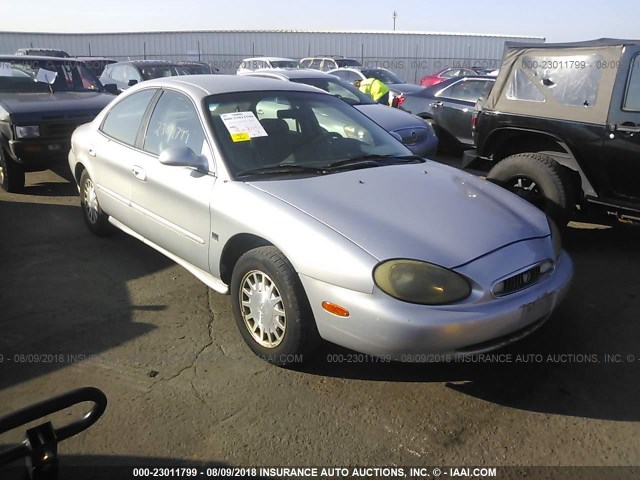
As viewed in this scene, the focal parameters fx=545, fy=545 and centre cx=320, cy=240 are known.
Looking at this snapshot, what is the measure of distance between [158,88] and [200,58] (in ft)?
103

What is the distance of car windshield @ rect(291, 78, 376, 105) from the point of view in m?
8.89

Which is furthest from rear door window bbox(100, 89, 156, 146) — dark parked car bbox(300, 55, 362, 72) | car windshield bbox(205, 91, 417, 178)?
dark parked car bbox(300, 55, 362, 72)

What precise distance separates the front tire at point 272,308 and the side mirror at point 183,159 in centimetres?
73

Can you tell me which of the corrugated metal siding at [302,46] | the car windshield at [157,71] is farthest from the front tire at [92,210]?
the corrugated metal siding at [302,46]

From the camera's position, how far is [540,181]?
4781 millimetres

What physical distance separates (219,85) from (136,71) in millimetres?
9964

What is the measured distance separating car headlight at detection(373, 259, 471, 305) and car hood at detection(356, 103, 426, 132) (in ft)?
16.7

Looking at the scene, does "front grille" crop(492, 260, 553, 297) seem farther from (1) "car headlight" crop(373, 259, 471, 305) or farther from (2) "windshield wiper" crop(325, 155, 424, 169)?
(2) "windshield wiper" crop(325, 155, 424, 169)

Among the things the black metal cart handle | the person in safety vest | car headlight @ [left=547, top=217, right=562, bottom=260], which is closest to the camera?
the black metal cart handle

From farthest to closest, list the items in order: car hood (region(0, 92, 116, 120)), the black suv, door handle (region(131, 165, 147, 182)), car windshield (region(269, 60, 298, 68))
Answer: car windshield (region(269, 60, 298, 68)) → car hood (region(0, 92, 116, 120)) → the black suv → door handle (region(131, 165, 147, 182))

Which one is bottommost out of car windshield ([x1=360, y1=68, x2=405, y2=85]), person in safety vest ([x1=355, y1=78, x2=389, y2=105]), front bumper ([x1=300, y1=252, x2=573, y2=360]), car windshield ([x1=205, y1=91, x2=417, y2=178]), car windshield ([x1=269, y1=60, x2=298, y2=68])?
front bumper ([x1=300, y1=252, x2=573, y2=360])

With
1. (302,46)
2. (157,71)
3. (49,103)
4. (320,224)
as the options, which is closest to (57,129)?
(49,103)

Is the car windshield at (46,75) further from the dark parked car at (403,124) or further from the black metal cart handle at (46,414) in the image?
the black metal cart handle at (46,414)

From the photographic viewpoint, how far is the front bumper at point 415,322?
255 centimetres
